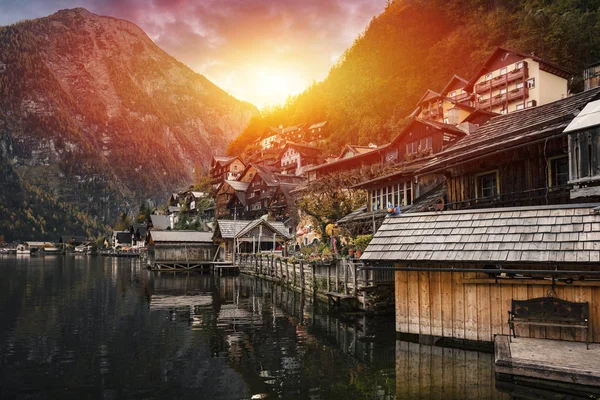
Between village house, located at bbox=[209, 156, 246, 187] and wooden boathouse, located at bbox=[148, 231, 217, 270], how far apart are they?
134 feet

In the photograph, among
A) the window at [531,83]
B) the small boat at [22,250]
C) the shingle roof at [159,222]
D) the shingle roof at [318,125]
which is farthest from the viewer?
the small boat at [22,250]

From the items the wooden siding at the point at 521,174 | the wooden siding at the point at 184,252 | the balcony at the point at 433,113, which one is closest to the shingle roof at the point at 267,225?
the wooden siding at the point at 184,252

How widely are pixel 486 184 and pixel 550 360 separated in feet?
35.5

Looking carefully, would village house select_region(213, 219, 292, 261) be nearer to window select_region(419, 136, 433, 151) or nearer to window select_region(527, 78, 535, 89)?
window select_region(419, 136, 433, 151)

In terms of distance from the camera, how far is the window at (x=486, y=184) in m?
19.3

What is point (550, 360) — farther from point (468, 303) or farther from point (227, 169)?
point (227, 169)

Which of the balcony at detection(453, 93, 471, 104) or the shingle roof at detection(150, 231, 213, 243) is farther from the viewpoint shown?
the balcony at detection(453, 93, 471, 104)

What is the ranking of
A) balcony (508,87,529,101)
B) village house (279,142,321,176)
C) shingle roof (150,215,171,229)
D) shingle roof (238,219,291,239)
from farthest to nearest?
shingle roof (150,215,171,229)
village house (279,142,321,176)
shingle roof (238,219,291,239)
balcony (508,87,529,101)

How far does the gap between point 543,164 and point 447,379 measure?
33.5ft

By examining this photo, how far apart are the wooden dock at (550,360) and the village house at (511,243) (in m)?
0.79

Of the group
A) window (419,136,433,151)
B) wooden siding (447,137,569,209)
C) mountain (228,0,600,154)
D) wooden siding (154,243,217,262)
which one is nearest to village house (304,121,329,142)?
mountain (228,0,600,154)

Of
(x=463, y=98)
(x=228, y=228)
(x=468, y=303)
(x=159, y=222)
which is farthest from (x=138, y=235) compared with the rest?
(x=468, y=303)

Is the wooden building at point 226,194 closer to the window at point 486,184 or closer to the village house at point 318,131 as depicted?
the village house at point 318,131

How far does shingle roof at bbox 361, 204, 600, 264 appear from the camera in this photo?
1220cm
